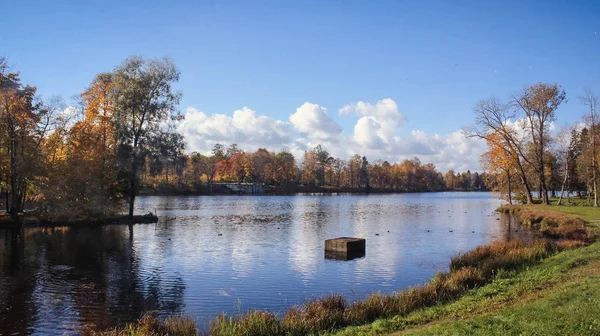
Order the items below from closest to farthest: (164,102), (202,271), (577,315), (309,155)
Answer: (577,315) < (202,271) < (164,102) < (309,155)

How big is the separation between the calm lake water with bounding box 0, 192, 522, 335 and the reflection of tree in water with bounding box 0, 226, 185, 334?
0.04 metres

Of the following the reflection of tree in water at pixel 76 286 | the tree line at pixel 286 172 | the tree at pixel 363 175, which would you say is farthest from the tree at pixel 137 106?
the tree at pixel 363 175

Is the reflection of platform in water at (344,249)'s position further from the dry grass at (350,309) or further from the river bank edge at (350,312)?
the dry grass at (350,309)

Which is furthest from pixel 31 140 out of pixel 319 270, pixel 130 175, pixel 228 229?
pixel 319 270

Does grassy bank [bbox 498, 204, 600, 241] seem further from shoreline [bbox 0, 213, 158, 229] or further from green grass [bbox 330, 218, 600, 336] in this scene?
shoreline [bbox 0, 213, 158, 229]

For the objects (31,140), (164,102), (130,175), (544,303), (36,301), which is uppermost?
(164,102)

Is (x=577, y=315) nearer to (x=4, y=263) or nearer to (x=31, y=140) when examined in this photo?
(x=4, y=263)

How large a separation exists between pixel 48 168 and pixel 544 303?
43.0 metres

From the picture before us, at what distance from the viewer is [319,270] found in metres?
22.4

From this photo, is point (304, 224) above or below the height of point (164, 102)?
below

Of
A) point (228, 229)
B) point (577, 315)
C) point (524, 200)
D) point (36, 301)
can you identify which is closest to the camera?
point (577, 315)

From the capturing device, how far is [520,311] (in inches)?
439

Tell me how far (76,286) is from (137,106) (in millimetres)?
31035

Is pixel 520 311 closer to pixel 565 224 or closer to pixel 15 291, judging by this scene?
pixel 15 291
